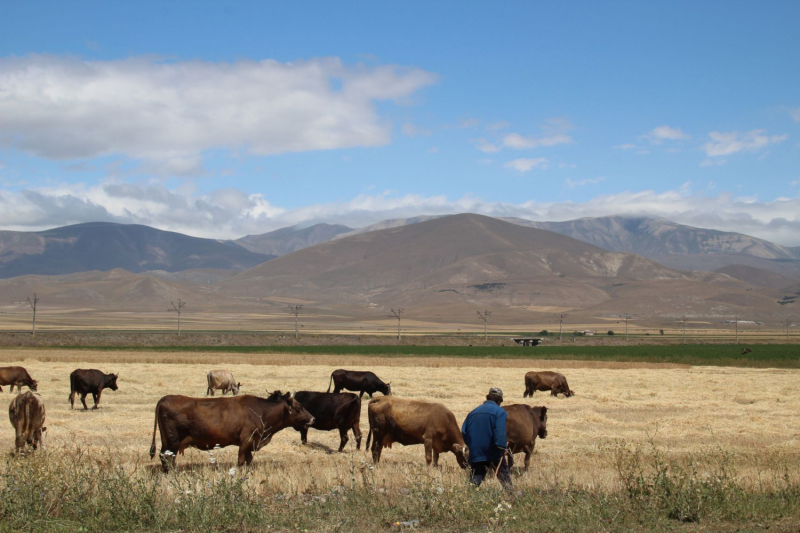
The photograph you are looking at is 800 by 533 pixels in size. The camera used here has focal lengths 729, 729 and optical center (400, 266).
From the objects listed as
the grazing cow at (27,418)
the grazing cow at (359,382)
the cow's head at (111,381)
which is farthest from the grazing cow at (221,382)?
the grazing cow at (27,418)

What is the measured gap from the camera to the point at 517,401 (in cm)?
2931

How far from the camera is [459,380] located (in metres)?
37.6

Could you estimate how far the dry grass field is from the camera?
14.0 metres

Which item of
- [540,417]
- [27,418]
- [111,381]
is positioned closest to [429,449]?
[540,417]

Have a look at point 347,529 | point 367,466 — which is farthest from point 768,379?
point 347,529

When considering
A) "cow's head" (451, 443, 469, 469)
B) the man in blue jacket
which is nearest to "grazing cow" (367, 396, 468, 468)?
"cow's head" (451, 443, 469, 469)

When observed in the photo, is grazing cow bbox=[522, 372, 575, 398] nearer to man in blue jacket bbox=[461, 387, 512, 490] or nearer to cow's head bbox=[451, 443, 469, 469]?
cow's head bbox=[451, 443, 469, 469]

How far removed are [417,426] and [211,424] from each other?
157 inches

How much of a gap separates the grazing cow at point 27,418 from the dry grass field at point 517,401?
2.24 ft

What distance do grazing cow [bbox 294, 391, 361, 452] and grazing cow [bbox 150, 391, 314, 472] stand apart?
3.53m

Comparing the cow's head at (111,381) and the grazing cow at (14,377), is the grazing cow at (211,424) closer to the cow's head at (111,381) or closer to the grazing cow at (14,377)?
the cow's head at (111,381)

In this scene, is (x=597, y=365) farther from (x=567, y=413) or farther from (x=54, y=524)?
(x=54, y=524)

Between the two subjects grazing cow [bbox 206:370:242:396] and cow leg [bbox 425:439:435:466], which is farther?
grazing cow [bbox 206:370:242:396]

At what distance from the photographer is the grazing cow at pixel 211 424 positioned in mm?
13656
